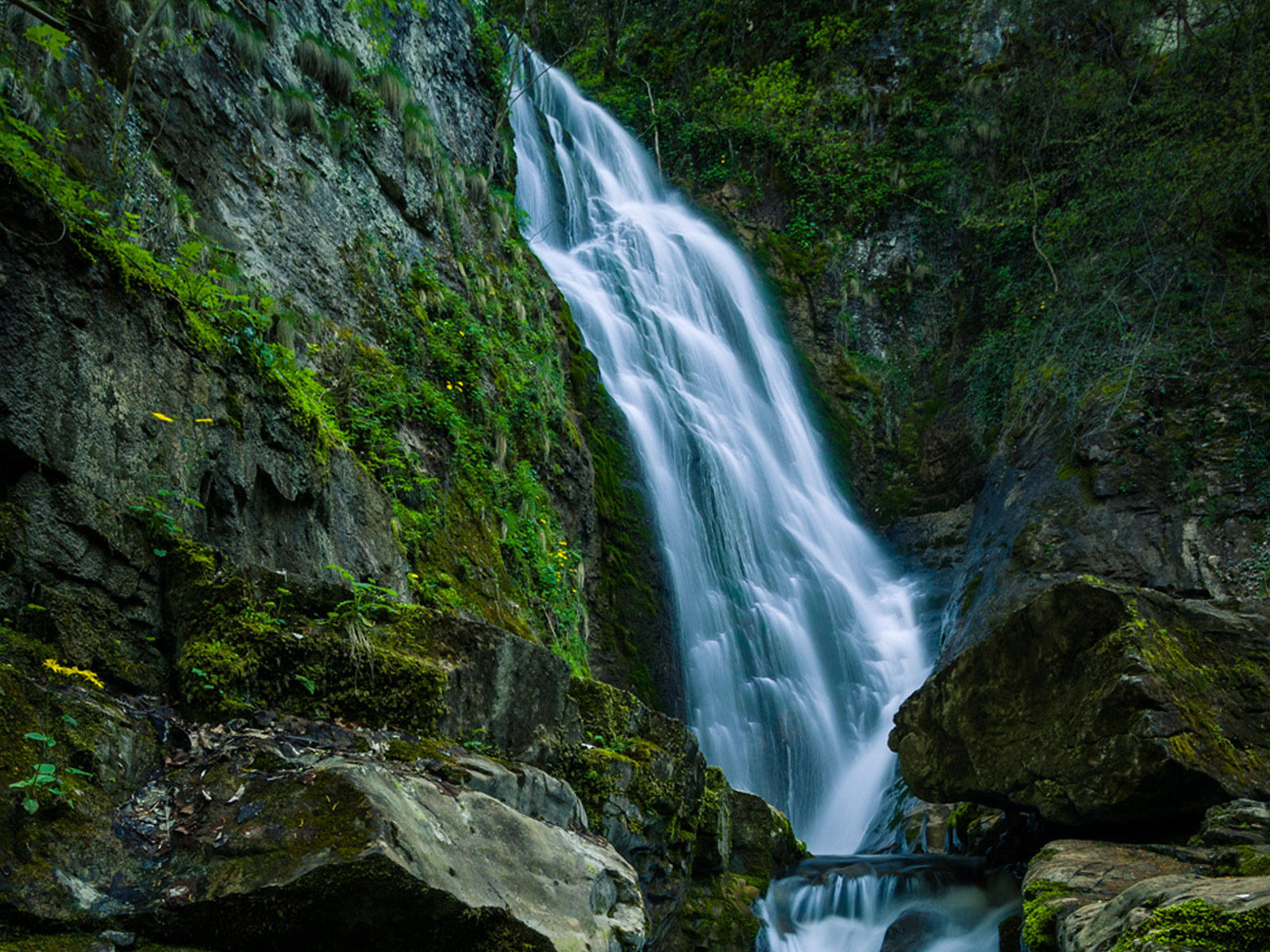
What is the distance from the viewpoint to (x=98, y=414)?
379 cm

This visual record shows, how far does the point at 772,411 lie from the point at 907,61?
A: 11638 mm

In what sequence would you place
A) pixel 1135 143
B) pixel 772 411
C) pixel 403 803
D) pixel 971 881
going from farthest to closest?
pixel 772 411, pixel 1135 143, pixel 971 881, pixel 403 803

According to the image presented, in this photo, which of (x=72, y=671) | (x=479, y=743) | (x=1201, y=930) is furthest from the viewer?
(x=479, y=743)

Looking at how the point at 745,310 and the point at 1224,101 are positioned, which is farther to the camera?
the point at 745,310

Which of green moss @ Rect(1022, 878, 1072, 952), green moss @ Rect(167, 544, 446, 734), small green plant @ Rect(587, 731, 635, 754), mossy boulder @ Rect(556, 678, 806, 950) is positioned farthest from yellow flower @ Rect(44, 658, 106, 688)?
green moss @ Rect(1022, 878, 1072, 952)

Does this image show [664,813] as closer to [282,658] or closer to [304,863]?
[282,658]

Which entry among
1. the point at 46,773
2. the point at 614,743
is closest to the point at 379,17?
the point at 614,743

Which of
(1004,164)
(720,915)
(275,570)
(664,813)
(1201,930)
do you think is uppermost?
(1004,164)

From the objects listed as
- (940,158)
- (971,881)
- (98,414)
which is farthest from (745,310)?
(98,414)

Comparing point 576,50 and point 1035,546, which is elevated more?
point 576,50

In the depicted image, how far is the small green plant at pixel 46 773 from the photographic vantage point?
2.46m

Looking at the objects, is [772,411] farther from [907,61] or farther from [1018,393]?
[907,61]

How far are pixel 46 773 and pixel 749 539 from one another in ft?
40.5

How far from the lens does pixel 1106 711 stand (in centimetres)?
622
